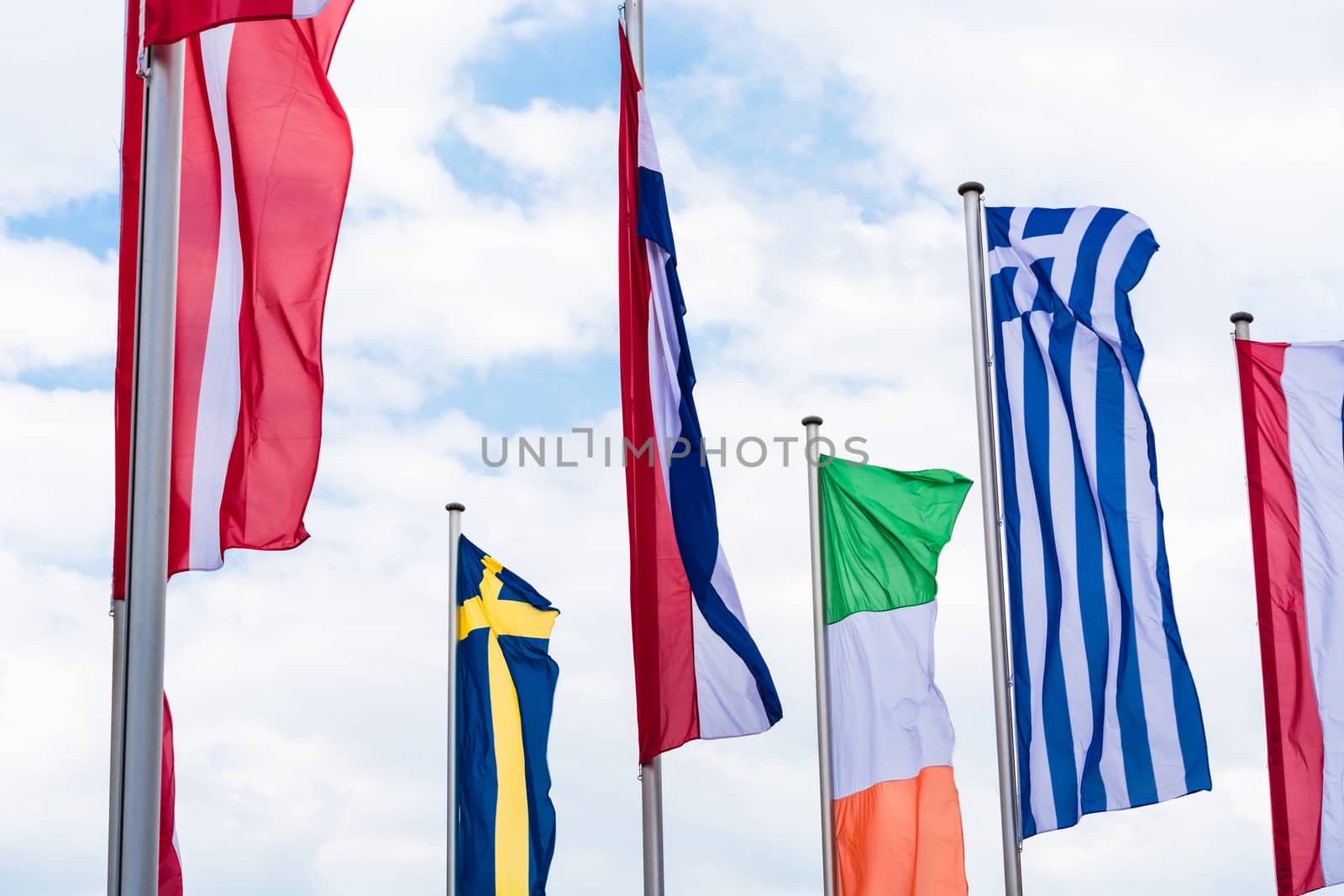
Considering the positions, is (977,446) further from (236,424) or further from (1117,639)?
(236,424)

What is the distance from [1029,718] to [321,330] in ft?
22.5

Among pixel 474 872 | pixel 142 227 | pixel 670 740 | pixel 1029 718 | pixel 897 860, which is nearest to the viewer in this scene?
pixel 142 227

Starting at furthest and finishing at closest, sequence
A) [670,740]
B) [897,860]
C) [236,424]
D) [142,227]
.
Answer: [897,860], [670,740], [236,424], [142,227]

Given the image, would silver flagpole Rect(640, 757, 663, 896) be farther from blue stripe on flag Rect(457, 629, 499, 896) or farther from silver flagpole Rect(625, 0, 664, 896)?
blue stripe on flag Rect(457, 629, 499, 896)

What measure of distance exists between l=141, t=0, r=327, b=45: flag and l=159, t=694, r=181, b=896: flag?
4339 mm

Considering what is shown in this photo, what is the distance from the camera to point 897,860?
14.3m

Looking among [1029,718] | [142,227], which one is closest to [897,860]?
[1029,718]

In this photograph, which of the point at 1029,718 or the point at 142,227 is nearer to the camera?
the point at 142,227

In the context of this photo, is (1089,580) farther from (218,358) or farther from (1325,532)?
(218,358)

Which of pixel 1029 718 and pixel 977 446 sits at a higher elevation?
pixel 977 446

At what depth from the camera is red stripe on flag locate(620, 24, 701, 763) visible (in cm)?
1084

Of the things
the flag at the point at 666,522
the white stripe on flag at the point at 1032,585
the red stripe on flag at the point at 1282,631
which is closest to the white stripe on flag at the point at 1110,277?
the white stripe on flag at the point at 1032,585

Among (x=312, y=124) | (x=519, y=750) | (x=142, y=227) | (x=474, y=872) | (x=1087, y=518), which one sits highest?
(x=312, y=124)

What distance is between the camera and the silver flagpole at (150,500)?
633cm
